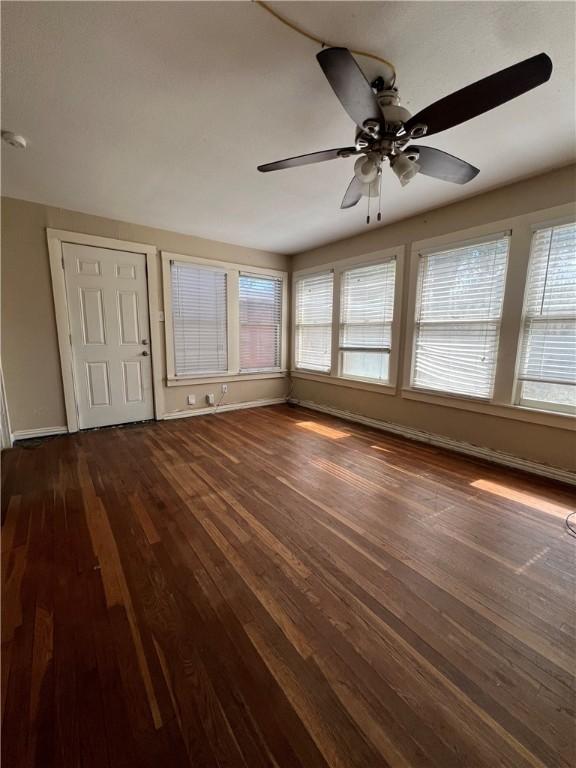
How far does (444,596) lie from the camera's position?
1435mm

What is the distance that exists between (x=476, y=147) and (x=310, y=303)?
9.72 feet

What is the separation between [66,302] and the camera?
11.3 feet

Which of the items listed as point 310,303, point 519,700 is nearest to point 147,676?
point 519,700

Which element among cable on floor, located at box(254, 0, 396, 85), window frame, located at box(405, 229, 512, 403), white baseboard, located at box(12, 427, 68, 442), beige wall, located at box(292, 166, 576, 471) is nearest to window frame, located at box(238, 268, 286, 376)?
beige wall, located at box(292, 166, 576, 471)

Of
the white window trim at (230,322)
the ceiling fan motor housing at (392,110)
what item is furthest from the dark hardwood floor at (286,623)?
the ceiling fan motor housing at (392,110)

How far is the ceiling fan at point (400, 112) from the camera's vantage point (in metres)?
1.16

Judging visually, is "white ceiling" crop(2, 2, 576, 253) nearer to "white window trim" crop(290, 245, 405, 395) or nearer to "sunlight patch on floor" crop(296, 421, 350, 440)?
"white window trim" crop(290, 245, 405, 395)

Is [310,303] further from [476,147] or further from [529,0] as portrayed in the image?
[529,0]

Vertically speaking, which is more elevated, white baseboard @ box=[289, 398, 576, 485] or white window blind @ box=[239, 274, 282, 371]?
white window blind @ box=[239, 274, 282, 371]

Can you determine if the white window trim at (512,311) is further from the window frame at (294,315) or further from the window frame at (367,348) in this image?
the window frame at (294,315)

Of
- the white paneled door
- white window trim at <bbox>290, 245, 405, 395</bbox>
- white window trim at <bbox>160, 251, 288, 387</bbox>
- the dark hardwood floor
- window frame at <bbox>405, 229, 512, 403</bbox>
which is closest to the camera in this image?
the dark hardwood floor

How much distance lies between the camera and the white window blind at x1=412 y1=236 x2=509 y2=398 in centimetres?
291

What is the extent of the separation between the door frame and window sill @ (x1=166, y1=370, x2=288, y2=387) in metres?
0.22

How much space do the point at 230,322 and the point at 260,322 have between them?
0.57 m
